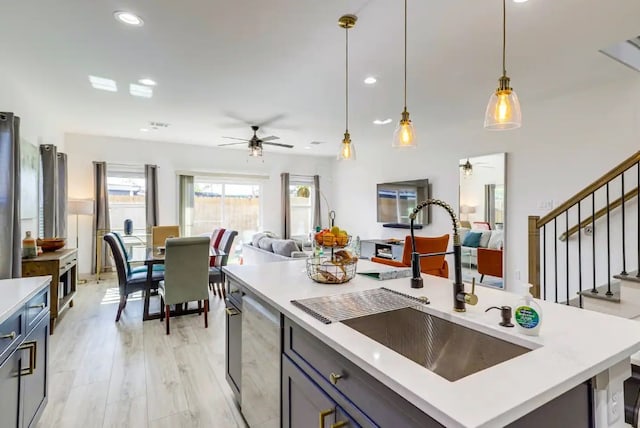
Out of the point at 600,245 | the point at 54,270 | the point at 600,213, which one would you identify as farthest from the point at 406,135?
the point at 54,270

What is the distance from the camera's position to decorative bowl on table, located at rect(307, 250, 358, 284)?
1.89 meters

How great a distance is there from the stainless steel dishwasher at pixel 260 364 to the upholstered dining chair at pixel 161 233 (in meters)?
4.17

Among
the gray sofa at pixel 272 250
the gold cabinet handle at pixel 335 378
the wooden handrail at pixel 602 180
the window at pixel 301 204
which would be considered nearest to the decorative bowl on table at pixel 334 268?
the gold cabinet handle at pixel 335 378

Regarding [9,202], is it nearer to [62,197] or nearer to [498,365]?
[62,197]

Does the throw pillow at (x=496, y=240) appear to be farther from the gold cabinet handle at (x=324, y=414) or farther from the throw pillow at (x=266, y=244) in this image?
the gold cabinet handle at (x=324, y=414)

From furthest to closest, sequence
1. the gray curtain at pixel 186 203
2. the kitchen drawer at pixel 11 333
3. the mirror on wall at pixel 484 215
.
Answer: the gray curtain at pixel 186 203, the mirror on wall at pixel 484 215, the kitchen drawer at pixel 11 333

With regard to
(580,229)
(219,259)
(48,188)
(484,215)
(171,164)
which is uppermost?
(171,164)

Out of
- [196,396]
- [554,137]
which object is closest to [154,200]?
[196,396]

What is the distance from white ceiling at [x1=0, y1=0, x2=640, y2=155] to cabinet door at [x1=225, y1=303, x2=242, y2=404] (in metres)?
2.05

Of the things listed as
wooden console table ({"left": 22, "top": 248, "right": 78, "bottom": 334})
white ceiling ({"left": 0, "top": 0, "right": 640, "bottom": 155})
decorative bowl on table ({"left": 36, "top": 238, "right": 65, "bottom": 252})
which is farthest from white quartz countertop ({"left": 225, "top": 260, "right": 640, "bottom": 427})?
decorative bowl on table ({"left": 36, "top": 238, "right": 65, "bottom": 252})

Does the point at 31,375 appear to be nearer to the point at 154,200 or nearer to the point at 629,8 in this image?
the point at 629,8

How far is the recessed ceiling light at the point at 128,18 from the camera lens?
2314mm

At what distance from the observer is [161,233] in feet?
18.6

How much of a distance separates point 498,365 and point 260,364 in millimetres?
1224
